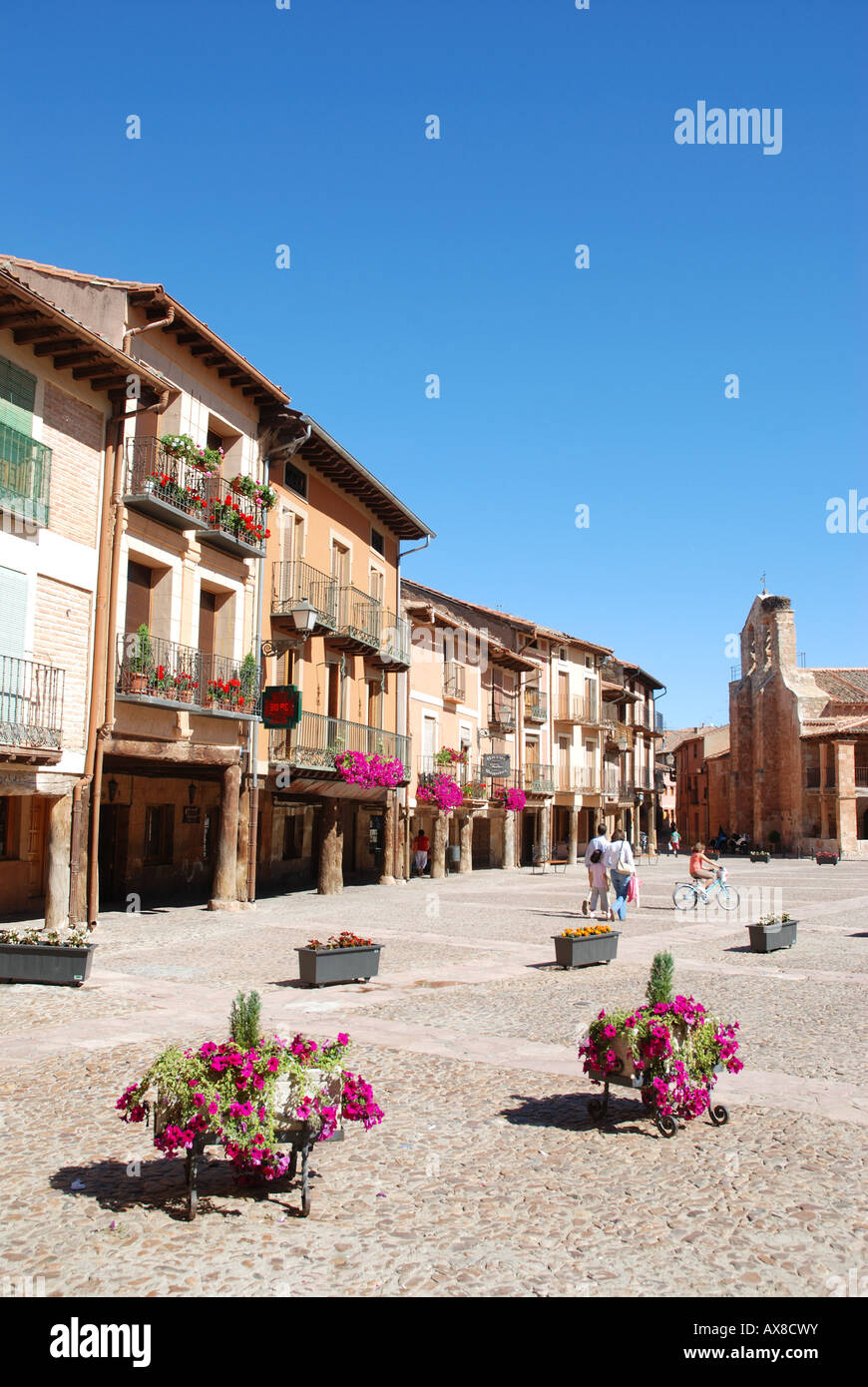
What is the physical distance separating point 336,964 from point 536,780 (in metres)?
32.5

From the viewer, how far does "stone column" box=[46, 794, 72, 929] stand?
1498 cm

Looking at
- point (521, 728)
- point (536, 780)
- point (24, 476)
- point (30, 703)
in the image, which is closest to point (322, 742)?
point (30, 703)

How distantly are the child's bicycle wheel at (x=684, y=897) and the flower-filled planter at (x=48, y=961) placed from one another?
14176 millimetres

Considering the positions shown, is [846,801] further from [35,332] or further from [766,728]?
[35,332]

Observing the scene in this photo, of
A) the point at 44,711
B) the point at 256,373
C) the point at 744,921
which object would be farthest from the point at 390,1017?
the point at 256,373

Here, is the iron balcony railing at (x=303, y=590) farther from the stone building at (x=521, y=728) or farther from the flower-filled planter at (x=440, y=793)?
the flower-filled planter at (x=440, y=793)

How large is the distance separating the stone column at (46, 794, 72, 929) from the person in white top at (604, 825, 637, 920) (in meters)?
9.63

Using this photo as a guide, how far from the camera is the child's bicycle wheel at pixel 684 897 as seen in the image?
73.4 ft

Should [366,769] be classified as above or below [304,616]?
below

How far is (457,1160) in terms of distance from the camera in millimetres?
5941

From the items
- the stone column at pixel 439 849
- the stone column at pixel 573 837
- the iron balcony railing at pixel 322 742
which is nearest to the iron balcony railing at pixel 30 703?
the iron balcony railing at pixel 322 742

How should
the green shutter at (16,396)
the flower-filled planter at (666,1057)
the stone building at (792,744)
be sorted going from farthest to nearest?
the stone building at (792,744)
the green shutter at (16,396)
the flower-filled planter at (666,1057)

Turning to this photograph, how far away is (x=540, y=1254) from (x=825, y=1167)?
→ 82.5 inches

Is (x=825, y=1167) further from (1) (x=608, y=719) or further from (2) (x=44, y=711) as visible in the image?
(1) (x=608, y=719)
